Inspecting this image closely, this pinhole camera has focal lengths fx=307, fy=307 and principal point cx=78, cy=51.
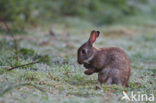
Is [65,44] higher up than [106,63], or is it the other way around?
[106,63]

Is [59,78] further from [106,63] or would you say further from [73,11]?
[73,11]

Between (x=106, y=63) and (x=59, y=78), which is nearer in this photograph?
(x=59, y=78)

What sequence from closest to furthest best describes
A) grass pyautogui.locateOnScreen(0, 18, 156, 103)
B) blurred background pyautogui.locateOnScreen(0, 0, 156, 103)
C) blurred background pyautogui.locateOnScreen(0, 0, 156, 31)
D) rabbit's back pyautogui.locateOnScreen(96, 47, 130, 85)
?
grass pyautogui.locateOnScreen(0, 18, 156, 103)
blurred background pyautogui.locateOnScreen(0, 0, 156, 103)
rabbit's back pyautogui.locateOnScreen(96, 47, 130, 85)
blurred background pyautogui.locateOnScreen(0, 0, 156, 31)

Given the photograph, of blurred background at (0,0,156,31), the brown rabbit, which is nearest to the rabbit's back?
the brown rabbit

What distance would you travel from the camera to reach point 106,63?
5.66 m

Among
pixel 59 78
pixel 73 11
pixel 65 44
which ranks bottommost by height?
pixel 65 44

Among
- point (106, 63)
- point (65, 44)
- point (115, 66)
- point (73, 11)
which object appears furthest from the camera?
point (73, 11)

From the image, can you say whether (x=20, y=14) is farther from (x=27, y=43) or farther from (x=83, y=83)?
(x=83, y=83)

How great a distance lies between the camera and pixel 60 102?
4082mm

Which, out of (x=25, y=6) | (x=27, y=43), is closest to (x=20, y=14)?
(x=25, y=6)

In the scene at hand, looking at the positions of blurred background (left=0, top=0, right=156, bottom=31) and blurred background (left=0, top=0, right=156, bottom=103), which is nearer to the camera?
blurred background (left=0, top=0, right=156, bottom=103)

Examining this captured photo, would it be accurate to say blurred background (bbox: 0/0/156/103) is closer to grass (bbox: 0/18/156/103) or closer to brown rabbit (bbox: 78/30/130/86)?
grass (bbox: 0/18/156/103)

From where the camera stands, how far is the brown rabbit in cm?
552

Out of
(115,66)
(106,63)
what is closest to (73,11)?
(106,63)
